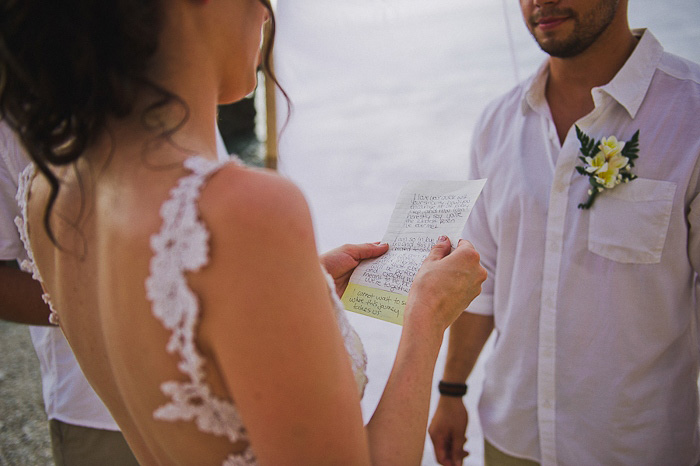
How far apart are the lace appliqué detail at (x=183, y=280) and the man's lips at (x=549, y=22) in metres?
1.36

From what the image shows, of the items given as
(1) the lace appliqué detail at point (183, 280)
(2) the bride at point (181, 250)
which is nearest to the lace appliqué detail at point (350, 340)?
(2) the bride at point (181, 250)

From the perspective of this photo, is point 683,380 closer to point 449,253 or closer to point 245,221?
point 449,253

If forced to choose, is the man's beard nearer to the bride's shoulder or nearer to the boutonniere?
the boutonniere

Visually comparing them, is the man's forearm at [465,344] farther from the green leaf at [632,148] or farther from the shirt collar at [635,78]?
the shirt collar at [635,78]

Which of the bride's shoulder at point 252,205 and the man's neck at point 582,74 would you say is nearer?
the bride's shoulder at point 252,205

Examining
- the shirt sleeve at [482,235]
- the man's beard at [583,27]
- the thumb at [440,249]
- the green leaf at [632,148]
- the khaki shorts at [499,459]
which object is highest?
the man's beard at [583,27]

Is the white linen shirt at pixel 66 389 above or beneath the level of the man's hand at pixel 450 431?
above

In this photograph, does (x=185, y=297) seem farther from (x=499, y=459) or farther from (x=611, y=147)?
(x=499, y=459)

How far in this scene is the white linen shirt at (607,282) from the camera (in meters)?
1.46

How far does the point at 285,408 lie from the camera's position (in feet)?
2.07

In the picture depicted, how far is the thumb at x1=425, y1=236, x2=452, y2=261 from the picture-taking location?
1.10 m

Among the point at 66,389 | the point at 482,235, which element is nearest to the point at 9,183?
the point at 66,389

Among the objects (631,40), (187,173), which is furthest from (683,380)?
(187,173)

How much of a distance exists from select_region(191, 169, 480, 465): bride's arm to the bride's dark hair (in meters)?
0.21
